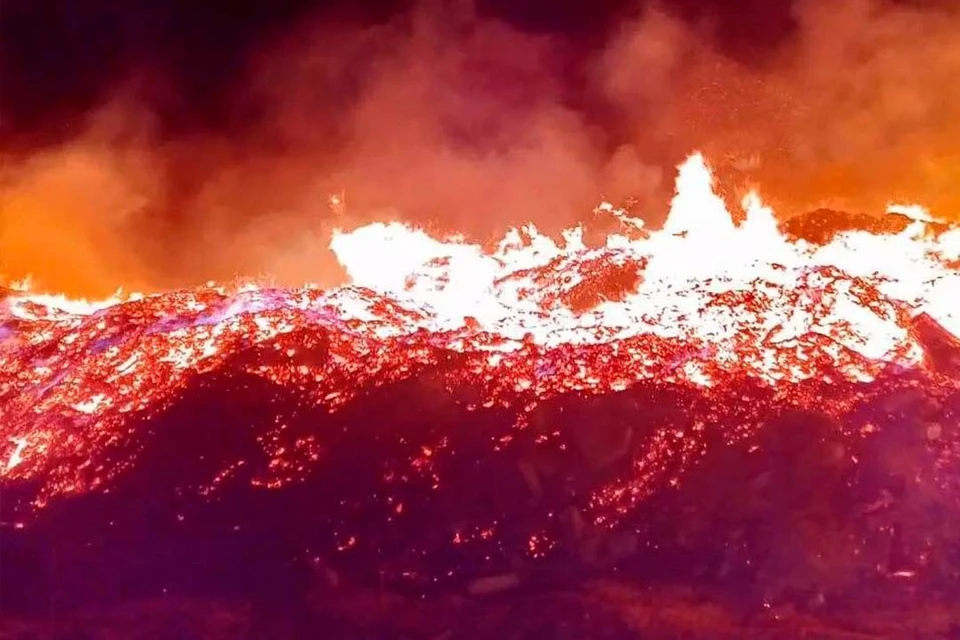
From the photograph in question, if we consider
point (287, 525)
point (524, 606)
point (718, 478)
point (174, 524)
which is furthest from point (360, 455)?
point (718, 478)

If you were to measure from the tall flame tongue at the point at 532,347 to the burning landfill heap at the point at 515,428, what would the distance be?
0.06m

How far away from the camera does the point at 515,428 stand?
16797 mm

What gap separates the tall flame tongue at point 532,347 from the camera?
1677 centimetres

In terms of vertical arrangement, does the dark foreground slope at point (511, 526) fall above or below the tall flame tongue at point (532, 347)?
below

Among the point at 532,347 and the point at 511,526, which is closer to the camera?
the point at 511,526

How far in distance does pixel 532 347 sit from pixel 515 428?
2240 millimetres

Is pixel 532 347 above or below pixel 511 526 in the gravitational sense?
above

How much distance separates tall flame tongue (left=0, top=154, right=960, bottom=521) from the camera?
16766 mm

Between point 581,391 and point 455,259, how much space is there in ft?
23.6

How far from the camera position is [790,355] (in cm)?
1805

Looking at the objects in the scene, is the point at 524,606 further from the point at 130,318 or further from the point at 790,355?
the point at 130,318

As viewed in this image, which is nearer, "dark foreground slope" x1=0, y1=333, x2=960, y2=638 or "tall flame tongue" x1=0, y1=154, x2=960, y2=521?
"dark foreground slope" x1=0, y1=333, x2=960, y2=638

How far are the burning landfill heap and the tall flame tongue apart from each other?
0.06 meters

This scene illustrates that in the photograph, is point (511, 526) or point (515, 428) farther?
point (515, 428)
